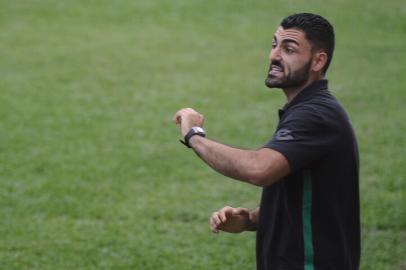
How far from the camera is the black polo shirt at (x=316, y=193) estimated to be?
126 inches

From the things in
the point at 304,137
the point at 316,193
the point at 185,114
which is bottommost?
the point at 316,193

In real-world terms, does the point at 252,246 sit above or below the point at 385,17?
below

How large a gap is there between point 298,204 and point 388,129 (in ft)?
23.4

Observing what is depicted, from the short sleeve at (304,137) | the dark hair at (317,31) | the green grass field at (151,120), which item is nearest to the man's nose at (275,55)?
the dark hair at (317,31)

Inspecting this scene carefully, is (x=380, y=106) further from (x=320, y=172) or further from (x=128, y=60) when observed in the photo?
(x=320, y=172)

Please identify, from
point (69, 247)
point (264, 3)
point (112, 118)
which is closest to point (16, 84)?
point (112, 118)

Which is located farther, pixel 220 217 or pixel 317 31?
pixel 220 217

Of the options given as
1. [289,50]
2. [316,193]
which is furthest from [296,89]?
[316,193]

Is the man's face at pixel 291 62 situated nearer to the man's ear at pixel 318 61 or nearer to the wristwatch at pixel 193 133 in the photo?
the man's ear at pixel 318 61

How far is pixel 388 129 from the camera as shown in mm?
10117

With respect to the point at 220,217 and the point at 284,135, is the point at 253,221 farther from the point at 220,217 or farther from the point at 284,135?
the point at 284,135

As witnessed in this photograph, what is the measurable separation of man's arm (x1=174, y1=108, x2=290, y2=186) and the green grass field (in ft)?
10.2

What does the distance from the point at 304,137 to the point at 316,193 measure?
262mm

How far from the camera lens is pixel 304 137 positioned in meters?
3.15
